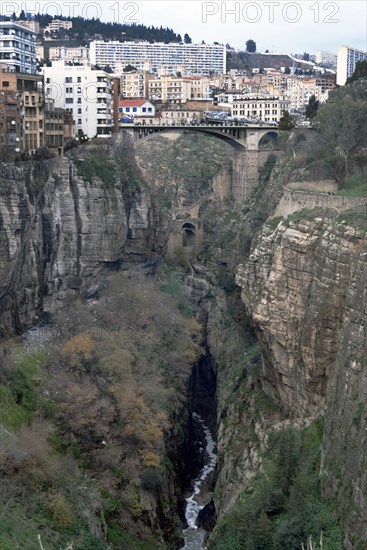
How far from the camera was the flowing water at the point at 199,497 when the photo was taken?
1391 inches

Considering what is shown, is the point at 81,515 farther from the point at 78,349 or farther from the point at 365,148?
the point at 365,148

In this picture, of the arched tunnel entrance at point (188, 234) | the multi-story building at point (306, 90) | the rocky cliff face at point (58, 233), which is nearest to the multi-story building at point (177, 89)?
the multi-story building at point (306, 90)

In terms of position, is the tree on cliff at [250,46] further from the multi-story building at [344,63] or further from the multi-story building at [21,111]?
the multi-story building at [21,111]

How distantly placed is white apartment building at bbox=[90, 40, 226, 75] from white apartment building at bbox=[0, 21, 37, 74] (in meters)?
72.6

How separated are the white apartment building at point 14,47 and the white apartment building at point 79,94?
1.71 metres

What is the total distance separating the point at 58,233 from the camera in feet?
162

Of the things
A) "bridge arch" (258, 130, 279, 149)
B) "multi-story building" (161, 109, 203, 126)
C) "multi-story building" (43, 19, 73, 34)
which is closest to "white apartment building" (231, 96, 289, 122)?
"multi-story building" (161, 109, 203, 126)

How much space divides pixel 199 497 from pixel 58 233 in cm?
1551

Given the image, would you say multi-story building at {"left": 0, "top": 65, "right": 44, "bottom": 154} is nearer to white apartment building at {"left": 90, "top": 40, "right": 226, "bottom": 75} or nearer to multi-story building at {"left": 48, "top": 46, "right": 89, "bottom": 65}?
multi-story building at {"left": 48, "top": 46, "right": 89, "bottom": 65}

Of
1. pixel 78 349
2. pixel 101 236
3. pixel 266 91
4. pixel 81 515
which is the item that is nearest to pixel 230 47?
pixel 266 91

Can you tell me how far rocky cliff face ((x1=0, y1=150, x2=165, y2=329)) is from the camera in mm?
44188

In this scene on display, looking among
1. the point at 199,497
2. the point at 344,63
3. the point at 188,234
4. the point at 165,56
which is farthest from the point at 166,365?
the point at 165,56

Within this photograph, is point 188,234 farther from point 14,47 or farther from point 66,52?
point 66,52

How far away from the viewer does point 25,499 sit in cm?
2889
